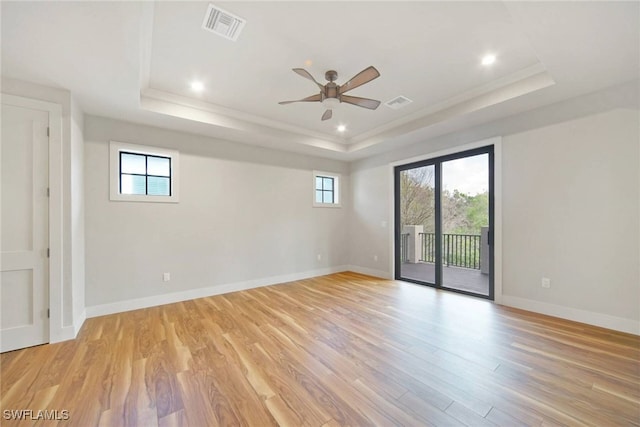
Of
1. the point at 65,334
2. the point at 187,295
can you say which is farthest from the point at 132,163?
the point at 65,334

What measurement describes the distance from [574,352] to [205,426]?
3.12 metres

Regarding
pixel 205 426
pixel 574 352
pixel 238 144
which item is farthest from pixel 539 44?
pixel 238 144

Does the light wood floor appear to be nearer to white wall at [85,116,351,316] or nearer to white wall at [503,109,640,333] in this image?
white wall at [503,109,640,333]

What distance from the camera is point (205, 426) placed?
153cm

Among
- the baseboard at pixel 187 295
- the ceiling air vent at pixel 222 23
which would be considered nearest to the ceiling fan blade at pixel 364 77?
the ceiling air vent at pixel 222 23

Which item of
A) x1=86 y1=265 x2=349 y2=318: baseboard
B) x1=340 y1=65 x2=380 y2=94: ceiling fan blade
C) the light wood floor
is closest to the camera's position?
the light wood floor

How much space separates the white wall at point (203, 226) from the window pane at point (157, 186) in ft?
0.64

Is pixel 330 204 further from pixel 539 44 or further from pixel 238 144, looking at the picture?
pixel 539 44

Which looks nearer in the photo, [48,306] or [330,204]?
[48,306]

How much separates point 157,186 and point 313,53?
3.00 metres

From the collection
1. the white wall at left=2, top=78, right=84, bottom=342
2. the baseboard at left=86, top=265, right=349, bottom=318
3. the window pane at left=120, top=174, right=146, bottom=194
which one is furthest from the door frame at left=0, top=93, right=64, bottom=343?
the window pane at left=120, top=174, right=146, bottom=194

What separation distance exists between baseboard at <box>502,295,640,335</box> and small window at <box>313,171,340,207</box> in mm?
3667

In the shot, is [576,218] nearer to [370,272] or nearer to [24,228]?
[370,272]

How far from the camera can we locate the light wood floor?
162cm
